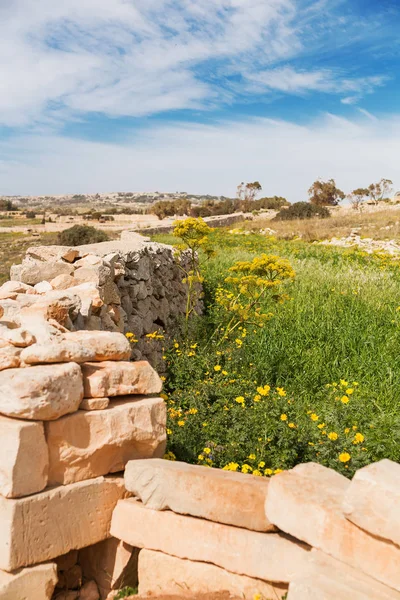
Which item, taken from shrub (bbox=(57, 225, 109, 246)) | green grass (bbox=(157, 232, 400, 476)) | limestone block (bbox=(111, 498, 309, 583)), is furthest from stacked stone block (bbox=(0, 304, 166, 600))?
shrub (bbox=(57, 225, 109, 246))

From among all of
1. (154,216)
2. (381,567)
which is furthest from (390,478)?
(154,216)

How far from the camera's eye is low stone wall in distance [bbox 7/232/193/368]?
4.21 meters

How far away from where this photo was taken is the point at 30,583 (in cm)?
269

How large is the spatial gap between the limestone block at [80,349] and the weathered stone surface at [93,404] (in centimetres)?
23

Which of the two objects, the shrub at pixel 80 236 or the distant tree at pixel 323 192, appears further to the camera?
the distant tree at pixel 323 192

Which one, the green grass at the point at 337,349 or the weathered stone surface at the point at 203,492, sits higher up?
the weathered stone surface at the point at 203,492

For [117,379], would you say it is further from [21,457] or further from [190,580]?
[190,580]

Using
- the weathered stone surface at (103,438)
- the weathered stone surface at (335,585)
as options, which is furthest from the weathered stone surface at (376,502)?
the weathered stone surface at (103,438)

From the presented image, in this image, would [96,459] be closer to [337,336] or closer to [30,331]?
[30,331]

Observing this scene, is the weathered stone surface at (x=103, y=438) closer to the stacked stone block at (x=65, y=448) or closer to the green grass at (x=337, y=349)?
the stacked stone block at (x=65, y=448)

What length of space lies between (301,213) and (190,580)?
32.7m

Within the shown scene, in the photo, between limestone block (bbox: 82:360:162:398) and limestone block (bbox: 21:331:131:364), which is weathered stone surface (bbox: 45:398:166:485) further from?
limestone block (bbox: 21:331:131:364)

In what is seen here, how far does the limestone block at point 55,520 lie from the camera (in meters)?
2.59

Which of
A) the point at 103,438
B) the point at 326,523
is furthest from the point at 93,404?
the point at 326,523
